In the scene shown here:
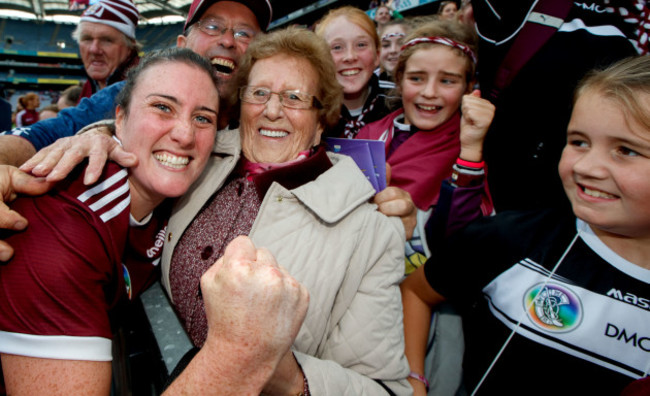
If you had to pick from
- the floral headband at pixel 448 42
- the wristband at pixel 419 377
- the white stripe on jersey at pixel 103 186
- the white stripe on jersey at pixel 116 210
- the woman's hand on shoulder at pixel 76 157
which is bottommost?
the wristband at pixel 419 377

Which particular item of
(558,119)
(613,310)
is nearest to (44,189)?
(613,310)

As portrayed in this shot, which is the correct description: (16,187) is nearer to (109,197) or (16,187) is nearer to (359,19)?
(109,197)

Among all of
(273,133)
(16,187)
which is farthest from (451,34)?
(16,187)

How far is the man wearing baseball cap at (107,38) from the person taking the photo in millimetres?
3164

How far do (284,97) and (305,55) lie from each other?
0.29m

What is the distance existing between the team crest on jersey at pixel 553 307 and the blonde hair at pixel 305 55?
4.60ft

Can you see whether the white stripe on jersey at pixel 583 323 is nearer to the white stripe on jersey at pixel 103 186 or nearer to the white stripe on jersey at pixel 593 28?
the white stripe on jersey at pixel 593 28

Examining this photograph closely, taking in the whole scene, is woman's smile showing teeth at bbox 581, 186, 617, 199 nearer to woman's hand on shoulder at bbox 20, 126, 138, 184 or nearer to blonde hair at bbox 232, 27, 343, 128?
blonde hair at bbox 232, 27, 343, 128

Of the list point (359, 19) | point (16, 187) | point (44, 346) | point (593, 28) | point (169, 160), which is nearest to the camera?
point (44, 346)

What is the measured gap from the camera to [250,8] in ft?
7.97

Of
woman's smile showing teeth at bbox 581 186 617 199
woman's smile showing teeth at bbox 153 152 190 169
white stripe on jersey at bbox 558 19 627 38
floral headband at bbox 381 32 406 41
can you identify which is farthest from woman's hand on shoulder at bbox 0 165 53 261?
floral headband at bbox 381 32 406 41

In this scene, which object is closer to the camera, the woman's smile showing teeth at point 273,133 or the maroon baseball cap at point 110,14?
the woman's smile showing teeth at point 273,133

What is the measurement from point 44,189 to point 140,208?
0.43m

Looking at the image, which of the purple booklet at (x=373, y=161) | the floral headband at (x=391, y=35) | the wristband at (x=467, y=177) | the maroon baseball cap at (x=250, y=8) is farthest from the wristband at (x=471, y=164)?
the floral headband at (x=391, y=35)
